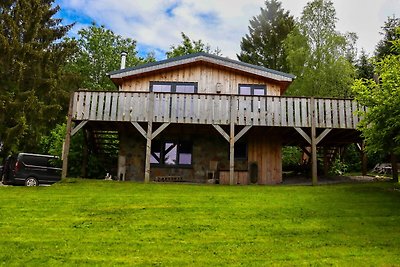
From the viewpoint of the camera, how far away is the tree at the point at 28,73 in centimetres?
2817

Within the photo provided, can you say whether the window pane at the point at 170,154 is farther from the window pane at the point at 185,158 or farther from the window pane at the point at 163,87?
the window pane at the point at 163,87

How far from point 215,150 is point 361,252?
11635 millimetres

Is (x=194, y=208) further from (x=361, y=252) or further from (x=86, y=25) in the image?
(x=86, y=25)

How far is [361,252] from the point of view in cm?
830

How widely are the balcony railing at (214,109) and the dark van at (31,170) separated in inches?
229

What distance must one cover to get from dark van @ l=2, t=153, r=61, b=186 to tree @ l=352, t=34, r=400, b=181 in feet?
49.0

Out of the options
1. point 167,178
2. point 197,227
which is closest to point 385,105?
point 197,227

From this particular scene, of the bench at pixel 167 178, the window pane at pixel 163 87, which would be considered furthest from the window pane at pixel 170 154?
the window pane at pixel 163 87

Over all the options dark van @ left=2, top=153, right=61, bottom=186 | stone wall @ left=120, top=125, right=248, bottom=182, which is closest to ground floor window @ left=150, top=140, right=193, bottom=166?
stone wall @ left=120, top=125, right=248, bottom=182

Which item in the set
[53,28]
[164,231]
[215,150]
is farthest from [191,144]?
[53,28]

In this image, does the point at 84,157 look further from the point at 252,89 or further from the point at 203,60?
the point at 252,89

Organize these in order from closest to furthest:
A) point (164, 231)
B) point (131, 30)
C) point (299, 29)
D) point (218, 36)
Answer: point (164, 231) → point (299, 29) → point (131, 30) → point (218, 36)

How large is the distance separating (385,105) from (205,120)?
6.99m

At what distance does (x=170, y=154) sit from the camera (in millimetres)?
19625
